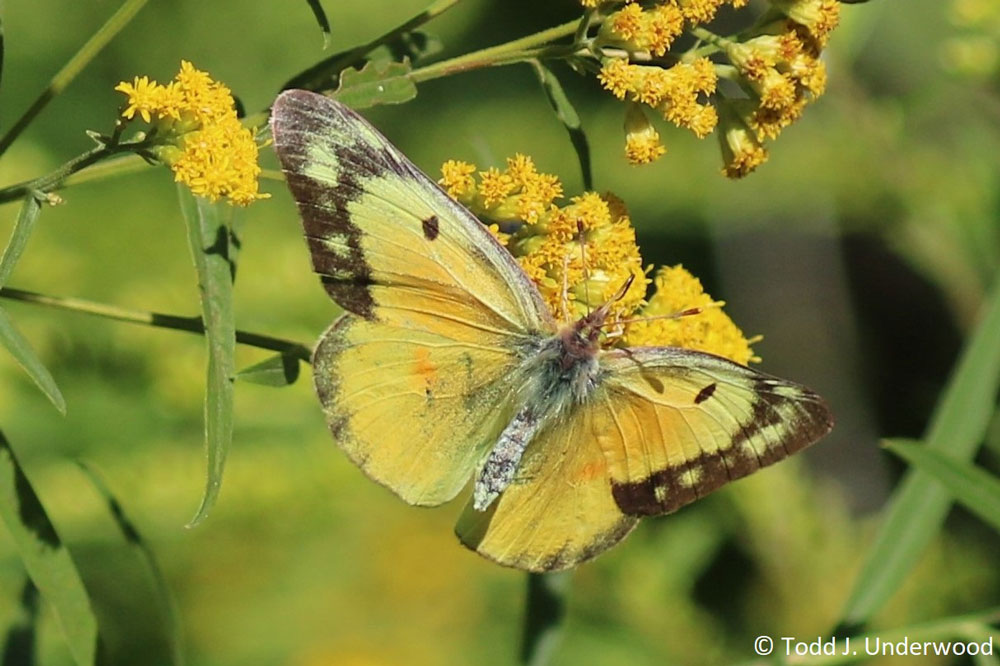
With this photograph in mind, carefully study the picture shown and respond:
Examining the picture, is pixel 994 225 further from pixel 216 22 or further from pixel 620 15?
pixel 216 22

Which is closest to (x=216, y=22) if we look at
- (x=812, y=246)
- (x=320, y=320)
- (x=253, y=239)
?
(x=253, y=239)

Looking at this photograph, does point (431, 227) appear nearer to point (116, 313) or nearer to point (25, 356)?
point (116, 313)

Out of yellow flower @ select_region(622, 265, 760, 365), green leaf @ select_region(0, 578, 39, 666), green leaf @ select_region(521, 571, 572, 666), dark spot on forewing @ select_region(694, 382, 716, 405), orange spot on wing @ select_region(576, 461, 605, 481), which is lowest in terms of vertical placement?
green leaf @ select_region(521, 571, 572, 666)

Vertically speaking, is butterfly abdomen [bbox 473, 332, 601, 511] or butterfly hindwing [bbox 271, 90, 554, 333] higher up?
butterfly hindwing [bbox 271, 90, 554, 333]

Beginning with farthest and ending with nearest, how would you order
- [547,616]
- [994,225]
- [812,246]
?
1. [812,246]
2. [994,225]
3. [547,616]

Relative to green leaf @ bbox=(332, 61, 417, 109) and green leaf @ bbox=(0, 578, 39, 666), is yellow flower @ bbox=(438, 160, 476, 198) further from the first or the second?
green leaf @ bbox=(0, 578, 39, 666)

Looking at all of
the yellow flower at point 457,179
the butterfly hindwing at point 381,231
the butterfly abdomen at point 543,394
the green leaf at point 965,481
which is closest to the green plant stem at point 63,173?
the butterfly hindwing at point 381,231

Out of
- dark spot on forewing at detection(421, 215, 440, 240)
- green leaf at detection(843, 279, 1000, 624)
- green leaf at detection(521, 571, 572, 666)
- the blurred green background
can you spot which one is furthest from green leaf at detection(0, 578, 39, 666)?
green leaf at detection(843, 279, 1000, 624)
